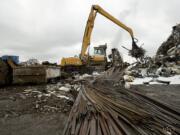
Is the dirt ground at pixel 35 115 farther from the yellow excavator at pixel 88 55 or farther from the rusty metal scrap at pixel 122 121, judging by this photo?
the yellow excavator at pixel 88 55

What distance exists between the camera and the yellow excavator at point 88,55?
14633 mm

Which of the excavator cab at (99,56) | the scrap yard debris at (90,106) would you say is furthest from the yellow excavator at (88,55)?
the scrap yard debris at (90,106)

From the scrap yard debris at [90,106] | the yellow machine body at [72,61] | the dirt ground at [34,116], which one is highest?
the yellow machine body at [72,61]

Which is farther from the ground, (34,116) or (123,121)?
(123,121)

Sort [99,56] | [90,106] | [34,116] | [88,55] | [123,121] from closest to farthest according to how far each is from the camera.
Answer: [123,121] → [90,106] → [34,116] → [88,55] → [99,56]

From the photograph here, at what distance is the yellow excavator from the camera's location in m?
14.6

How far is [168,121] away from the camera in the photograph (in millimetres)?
3215

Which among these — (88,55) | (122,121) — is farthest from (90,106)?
(88,55)

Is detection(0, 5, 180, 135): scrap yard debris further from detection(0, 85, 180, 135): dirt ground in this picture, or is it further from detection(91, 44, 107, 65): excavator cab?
detection(91, 44, 107, 65): excavator cab

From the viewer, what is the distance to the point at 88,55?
16.0m

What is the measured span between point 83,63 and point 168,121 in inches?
516

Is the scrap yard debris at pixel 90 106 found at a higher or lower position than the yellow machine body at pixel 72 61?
lower

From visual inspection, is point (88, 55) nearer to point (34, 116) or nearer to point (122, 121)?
point (34, 116)

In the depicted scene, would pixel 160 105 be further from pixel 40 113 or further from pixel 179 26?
pixel 179 26
